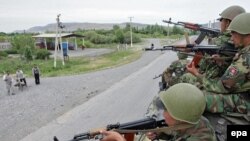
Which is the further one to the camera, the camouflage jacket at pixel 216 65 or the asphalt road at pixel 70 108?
the asphalt road at pixel 70 108

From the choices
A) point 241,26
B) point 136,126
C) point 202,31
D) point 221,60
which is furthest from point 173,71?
point 136,126

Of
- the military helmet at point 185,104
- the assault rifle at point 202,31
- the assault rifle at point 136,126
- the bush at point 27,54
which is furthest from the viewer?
the bush at point 27,54

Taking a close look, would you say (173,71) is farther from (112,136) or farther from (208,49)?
(112,136)

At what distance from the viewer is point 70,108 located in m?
15.2

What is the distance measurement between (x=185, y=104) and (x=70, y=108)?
41.3 feet

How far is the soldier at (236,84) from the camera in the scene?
3.60 metres

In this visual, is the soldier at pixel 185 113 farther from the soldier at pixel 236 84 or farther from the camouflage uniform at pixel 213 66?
the camouflage uniform at pixel 213 66

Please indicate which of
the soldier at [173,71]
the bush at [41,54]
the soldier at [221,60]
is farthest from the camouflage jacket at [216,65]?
the bush at [41,54]

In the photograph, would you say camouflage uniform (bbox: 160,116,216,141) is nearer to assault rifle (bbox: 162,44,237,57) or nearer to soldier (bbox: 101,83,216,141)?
soldier (bbox: 101,83,216,141)

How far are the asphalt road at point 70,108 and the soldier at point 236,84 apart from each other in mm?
7110

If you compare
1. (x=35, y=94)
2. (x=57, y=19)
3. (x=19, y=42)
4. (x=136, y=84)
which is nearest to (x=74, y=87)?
(x=35, y=94)

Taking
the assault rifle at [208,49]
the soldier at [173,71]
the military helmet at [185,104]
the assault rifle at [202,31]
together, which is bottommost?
the soldier at [173,71]

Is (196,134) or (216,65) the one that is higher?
(216,65)

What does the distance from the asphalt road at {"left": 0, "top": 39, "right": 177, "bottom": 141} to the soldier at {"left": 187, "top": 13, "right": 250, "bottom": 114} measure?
711 cm
